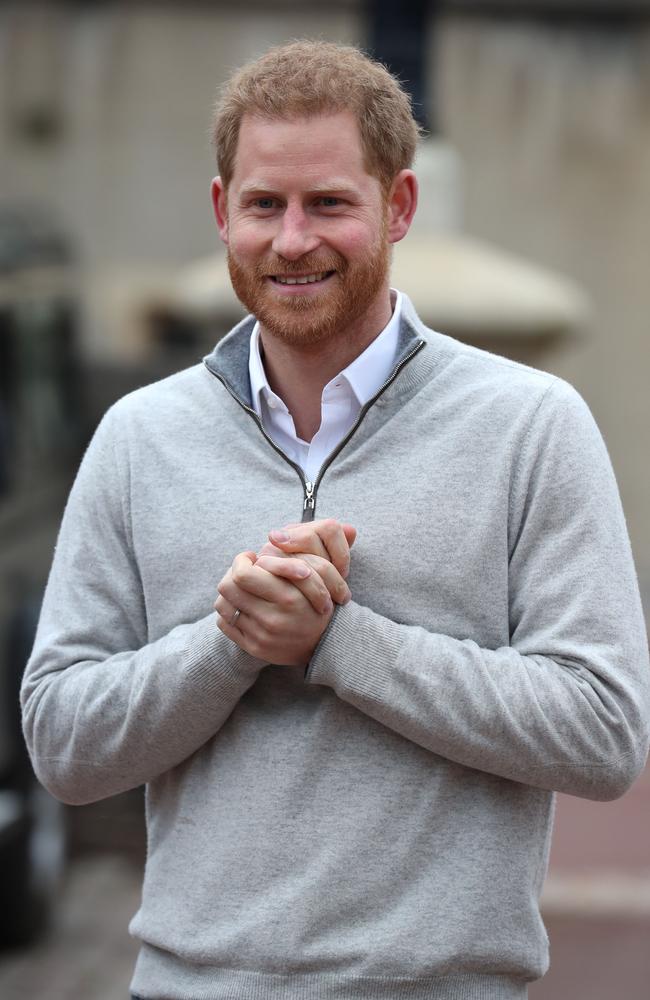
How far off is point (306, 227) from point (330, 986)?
3.50 feet

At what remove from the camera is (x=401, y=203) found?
2578 millimetres

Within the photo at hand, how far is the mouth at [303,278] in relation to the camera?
8.02 feet

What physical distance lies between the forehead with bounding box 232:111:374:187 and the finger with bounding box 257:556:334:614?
22.0 inches

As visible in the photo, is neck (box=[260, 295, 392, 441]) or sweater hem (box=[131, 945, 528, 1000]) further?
neck (box=[260, 295, 392, 441])

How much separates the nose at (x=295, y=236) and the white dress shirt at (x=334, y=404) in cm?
21

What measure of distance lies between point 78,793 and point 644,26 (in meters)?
14.8

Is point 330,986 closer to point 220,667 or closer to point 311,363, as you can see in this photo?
point 220,667

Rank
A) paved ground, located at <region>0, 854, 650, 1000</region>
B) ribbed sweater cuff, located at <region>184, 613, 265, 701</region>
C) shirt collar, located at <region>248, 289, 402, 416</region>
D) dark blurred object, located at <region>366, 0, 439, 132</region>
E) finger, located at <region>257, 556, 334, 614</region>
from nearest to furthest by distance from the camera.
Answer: finger, located at <region>257, 556, 334, 614</region> → ribbed sweater cuff, located at <region>184, 613, 265, 701</region> → shirt collar, located at <region>248, 289, 402, 416</region> → paved ground, located at <region>0, 854, 650, 1000</region> → dark blurred object, located at <region>366, 0, 439, 132</region>

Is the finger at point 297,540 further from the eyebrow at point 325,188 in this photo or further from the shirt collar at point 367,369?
the eyebrow at point 325,188

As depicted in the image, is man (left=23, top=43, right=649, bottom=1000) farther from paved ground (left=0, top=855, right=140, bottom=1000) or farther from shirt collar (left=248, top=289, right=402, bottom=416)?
paved ground (left=0, top=855, right=140, bottom=1000)

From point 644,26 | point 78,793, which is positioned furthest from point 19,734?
point 644,26

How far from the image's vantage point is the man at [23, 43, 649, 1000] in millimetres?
2326

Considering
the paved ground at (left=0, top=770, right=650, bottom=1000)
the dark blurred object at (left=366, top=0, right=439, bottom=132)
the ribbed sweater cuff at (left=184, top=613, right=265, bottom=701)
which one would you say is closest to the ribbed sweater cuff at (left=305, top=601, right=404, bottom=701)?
the ribbed sweater cuff at (left=184, top=613, right=265, bottom=701)

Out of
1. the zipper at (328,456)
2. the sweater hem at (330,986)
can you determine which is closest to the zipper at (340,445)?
the zipper at (328,456)
